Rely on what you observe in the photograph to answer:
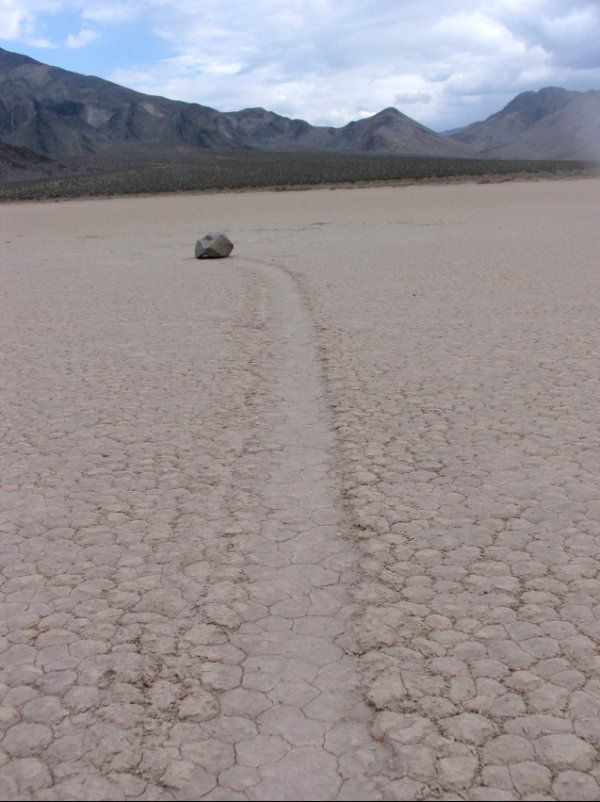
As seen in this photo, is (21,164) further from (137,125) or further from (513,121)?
(513,121)

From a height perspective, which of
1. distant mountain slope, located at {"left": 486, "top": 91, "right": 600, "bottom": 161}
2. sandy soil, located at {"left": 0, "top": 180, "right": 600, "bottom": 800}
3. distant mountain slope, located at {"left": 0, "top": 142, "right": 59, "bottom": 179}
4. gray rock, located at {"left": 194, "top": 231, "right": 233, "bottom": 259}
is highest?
distant mountain slope, located at {"left": 486, "top": 91, "right": 600, "bottom": 161}

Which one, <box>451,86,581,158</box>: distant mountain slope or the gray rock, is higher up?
<box>451,86,581,158</box>: distant mountain slope

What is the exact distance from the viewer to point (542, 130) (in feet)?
500

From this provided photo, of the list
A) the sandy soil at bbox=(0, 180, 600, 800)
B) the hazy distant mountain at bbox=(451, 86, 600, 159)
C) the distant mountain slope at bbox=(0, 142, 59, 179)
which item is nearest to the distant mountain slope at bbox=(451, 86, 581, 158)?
the hazy distant mountain at bbox=(451, 86, 600, 159)

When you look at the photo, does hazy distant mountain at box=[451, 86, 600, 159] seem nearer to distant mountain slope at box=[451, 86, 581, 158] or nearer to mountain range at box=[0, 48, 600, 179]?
distant mountain slope at box=[451, 86, 581, 158]

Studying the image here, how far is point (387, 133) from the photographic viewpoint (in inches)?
5502

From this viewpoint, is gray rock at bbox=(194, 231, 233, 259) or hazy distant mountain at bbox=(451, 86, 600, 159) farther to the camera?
hazy distant mountain at bbox=(451, 86, 600, 159)

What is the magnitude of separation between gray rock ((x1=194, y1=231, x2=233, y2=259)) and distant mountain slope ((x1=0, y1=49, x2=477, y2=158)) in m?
86.7

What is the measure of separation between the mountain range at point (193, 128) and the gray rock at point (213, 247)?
5536 cm

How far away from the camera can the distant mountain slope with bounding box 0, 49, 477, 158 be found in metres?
101

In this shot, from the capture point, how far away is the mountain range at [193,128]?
100 m

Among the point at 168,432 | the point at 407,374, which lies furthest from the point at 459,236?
the point at 168,432

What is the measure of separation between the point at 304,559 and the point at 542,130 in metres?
165

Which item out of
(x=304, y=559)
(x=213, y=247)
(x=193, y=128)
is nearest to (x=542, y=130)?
(x=193, y=128)
